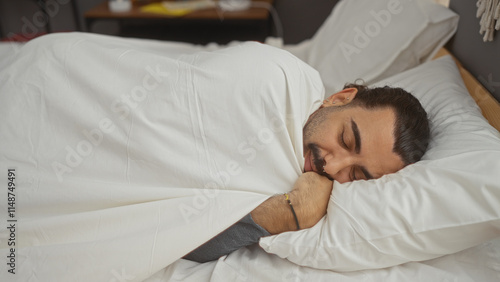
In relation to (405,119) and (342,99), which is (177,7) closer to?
(342,99)

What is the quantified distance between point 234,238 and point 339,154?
0.34 metres

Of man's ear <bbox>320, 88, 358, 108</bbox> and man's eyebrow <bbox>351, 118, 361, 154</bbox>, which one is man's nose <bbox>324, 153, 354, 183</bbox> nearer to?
man's eyebrow <bbox>351, 118, 361, 154</bbox>

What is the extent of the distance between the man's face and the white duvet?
0.05m

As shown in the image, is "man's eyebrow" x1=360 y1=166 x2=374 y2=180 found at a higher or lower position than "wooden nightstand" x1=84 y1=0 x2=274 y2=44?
higher

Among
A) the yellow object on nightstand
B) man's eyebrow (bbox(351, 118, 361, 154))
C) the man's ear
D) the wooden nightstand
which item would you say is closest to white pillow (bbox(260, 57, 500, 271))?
man's eyebrow (bbox(351, 118, 361, 154))

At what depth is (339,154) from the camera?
100cm

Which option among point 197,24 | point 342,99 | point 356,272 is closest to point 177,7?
point 197,24

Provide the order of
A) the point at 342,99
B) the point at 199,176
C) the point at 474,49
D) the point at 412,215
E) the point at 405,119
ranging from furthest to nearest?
1. the point at 474,49
2. the point at 342,99
3. the point at 405,119
4. the point at 199,176
5. the point at 412,215

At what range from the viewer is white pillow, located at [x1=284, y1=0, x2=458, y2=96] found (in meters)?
1.44

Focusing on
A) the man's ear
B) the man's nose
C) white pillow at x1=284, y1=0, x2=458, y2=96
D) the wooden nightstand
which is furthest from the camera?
the wooden nightstand

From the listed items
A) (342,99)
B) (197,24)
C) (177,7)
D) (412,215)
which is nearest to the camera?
(412,215)

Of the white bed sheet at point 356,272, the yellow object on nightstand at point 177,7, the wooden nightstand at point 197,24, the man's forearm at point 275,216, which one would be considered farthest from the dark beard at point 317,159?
the yellow object on nightstand at point 177,7

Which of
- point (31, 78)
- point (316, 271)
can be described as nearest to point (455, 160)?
point (316, 271)

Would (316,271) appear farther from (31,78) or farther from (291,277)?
(31,78)
